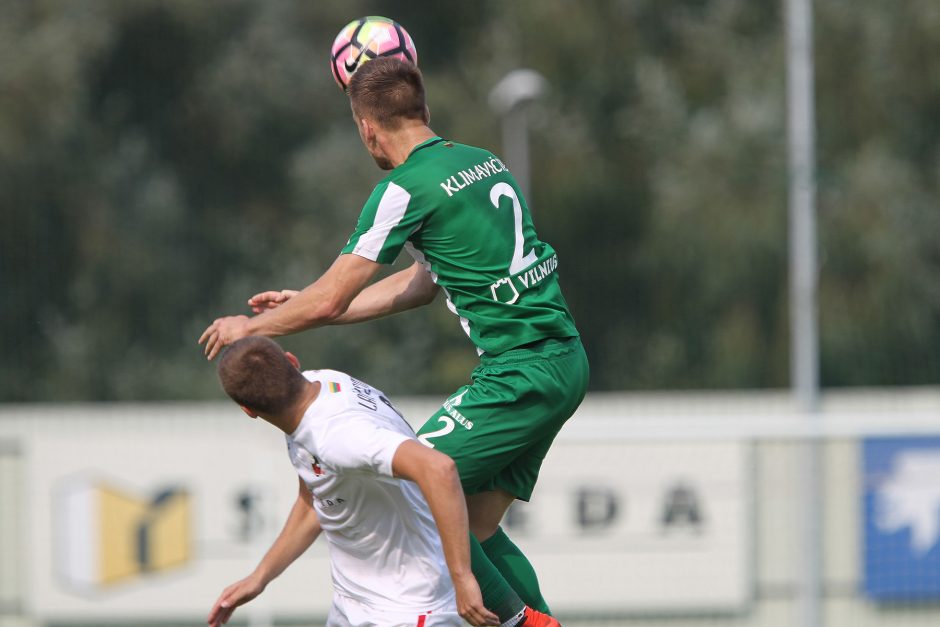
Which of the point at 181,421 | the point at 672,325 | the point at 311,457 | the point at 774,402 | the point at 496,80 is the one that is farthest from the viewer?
the point at 496,80

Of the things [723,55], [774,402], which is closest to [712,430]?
[774,402]

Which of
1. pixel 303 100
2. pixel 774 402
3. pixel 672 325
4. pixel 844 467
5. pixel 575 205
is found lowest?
pixel 844 467

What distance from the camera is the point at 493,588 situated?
15.8 ft

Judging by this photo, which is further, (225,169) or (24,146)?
(225,169)

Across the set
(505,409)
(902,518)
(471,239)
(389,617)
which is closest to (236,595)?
(389,617)

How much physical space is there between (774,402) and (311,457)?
10.4m

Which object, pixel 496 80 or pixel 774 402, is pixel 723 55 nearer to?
pixel 496 80

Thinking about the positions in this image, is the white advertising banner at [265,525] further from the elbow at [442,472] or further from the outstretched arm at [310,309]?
the elbow at [442,472]

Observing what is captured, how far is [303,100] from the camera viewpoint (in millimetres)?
29906

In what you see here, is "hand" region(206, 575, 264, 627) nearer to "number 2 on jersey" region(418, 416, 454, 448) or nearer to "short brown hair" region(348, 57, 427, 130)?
"number 2 on jersey" region(418, 416, 454, 448)

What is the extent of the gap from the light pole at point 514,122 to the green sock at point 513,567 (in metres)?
13.1

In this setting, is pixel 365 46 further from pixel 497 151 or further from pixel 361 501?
pixel 497 151

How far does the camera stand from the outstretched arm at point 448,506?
423 centimetres

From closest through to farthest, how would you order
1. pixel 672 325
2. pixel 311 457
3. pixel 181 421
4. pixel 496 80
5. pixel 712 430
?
1. pixel 311 457
2. pixel 712 430
3. pixel 181 421
4. pixel 672 325
5. pixel 496 80
